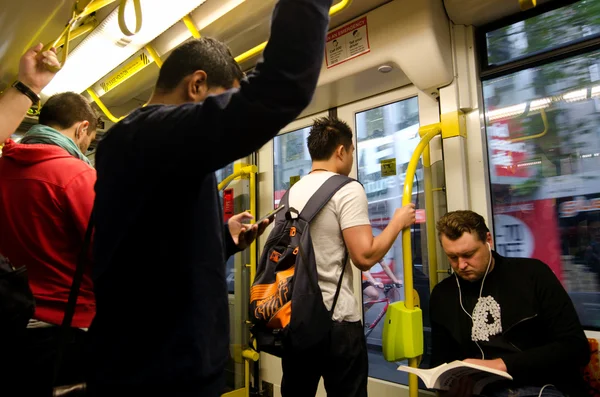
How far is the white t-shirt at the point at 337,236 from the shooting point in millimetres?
1840

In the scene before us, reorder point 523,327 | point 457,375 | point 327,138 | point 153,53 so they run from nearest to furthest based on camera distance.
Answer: point 457,375 < point 523,327 < point 327,138 < point 153,53

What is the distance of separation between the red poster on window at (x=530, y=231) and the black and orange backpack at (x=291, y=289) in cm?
119

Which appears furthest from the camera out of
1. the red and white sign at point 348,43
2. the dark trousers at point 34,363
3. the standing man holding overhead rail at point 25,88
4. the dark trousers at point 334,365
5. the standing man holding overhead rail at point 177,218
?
the red and white sign at point 348,43

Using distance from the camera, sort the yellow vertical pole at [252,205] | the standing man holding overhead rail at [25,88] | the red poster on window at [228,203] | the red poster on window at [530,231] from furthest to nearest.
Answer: the red poster on window at [228,203], the yellow vertical pole at [252,205], the red poster on window at [530,231], the standing man holding overhead rail at [25,88]

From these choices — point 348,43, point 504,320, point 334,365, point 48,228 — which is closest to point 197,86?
point 48,228

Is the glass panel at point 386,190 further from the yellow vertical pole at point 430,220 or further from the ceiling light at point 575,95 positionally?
the ceiling light at point 575,95

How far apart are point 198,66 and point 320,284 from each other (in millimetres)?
1150

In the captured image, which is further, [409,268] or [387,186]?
[387,186]

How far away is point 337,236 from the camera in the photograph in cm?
191

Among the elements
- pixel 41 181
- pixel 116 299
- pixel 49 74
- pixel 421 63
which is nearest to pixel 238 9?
pixel 421 63

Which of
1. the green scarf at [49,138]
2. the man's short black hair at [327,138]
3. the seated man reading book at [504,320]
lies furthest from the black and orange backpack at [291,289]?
the green scarf at [49,138]

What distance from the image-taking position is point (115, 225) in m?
0.87

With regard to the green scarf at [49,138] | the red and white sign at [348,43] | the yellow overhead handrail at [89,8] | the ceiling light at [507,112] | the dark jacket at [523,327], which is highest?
the red and white sign at [348,43]

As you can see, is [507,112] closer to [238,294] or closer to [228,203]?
[228,203]
